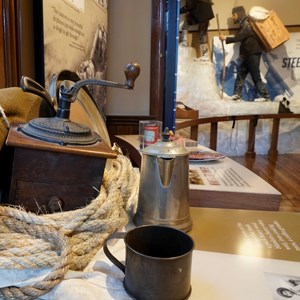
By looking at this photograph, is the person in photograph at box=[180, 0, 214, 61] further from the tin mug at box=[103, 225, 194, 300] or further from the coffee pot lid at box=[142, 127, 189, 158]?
the tin mug at box=[103, 225, 194, 300]

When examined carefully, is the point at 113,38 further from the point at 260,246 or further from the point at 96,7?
the point at 260,246

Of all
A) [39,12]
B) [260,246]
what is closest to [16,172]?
[260,246]

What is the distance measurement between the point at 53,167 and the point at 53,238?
132 millimetres

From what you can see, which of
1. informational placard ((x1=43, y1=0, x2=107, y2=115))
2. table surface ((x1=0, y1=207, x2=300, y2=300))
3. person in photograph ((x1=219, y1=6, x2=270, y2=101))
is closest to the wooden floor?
person in photograph ((x1=219, y1=6, x2=270, y2=101))

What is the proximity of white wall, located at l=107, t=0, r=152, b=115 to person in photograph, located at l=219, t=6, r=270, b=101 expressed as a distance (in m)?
2.79

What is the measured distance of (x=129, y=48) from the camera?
7.27ft

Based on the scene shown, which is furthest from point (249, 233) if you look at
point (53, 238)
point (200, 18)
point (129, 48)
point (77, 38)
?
point (200, 18)

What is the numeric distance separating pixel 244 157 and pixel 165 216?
181 inches

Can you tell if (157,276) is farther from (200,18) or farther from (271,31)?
(271,31)

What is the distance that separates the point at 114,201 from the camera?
54 cm

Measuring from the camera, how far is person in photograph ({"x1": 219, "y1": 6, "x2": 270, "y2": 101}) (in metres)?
4.59

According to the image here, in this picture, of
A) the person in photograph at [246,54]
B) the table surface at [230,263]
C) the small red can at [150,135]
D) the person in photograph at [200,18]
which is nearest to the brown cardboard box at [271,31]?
the person in photograph at [246,54]

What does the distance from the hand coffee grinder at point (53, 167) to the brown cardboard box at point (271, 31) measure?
4721mm

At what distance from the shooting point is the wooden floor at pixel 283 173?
2855mm
